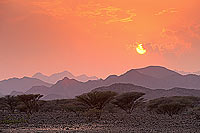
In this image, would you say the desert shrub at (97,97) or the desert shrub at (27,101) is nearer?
the desert shrub at (97,97)

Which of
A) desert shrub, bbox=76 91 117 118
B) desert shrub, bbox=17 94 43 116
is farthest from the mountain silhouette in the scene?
desert shrub, bbox=76 91 117 118

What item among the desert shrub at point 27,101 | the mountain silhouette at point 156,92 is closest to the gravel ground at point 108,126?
the desert shrub at point 27,101

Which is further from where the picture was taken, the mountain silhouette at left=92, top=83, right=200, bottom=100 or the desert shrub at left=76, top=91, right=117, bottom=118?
the mountain silhouette at left=92, top=83, right=200, bottom=100

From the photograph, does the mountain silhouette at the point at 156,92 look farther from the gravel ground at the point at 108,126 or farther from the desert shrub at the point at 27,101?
the gravel ground at the point at 108,126

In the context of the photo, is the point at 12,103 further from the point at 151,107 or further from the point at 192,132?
the point at 192,132

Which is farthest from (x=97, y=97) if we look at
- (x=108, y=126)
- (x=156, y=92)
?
(x=156, y=92)

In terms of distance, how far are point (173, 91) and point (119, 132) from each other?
120 metres

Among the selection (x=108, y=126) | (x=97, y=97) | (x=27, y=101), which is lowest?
(x=108, y=126)

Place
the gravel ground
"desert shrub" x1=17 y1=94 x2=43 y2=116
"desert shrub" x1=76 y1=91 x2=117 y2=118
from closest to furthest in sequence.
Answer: the gravel ground → "desert shrub" x1=76 y1=91 x2=117 y2=118 → "desert shrub" x1=17 y1=94 x2=43 y2=116

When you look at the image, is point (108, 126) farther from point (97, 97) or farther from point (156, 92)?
point (156, 92)

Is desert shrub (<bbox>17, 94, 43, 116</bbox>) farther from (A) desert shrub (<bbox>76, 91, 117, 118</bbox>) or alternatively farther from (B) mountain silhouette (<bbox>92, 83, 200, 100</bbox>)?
(B) mountain silhouette (<bbox>92, 83, 200, 100</bbox>)

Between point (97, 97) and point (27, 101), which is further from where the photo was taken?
point (27, 101)

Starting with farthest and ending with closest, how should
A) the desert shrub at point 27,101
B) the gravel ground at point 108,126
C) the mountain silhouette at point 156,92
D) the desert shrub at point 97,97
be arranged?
the mountain silhouette at point 156,92 < the desert shrub at point 27,101 < the desert shrub at point 97,97 < the gravel ground at point 108,126

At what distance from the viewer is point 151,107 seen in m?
45.8
